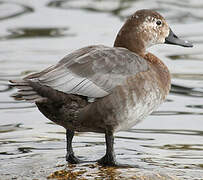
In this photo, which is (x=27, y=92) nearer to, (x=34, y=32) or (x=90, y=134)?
(x=90, y=134)

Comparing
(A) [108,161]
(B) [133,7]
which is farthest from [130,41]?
(B) [133,7]

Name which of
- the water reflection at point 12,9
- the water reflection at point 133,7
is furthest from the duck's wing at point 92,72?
the water reflection at point 12,9

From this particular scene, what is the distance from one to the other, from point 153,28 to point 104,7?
7248 mm

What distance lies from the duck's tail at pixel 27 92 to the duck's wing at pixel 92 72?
0.08 metres

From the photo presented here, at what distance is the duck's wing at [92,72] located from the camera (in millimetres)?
5871

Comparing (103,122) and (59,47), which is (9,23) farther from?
(103,122)

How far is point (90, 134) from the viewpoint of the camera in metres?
7.68

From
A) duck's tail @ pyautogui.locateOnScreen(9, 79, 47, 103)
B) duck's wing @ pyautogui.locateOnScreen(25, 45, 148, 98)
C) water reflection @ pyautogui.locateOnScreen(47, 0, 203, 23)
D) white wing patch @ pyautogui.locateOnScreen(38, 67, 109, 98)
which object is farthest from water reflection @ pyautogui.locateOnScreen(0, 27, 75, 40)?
duck's tail @ pyautogui.locateOnScreen(9, 79, 47, 103)

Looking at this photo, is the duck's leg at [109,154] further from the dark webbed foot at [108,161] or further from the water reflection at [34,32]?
the water reflection at [34,32]

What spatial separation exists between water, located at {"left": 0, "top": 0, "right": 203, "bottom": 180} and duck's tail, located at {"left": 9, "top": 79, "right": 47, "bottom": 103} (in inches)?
24.0

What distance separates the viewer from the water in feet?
20.4

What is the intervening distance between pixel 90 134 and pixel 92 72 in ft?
5.76

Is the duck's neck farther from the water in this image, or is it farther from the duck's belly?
the water

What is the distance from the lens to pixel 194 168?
6293mm
